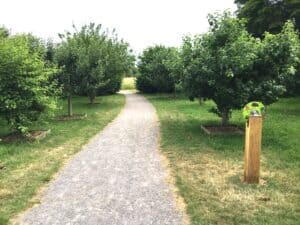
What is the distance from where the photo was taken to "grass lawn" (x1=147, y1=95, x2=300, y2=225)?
541 cm

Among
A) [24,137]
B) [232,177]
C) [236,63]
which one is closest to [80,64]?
[24,137]

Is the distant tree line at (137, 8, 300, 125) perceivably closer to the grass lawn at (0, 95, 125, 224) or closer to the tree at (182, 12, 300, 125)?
the tree at (182, 12, 300, 125)

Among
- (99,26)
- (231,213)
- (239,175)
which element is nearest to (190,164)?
(239,175)

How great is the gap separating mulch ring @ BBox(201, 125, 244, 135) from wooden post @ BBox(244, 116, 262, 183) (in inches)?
199

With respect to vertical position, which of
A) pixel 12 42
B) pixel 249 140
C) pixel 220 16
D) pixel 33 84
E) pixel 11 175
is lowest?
pixel 11 175

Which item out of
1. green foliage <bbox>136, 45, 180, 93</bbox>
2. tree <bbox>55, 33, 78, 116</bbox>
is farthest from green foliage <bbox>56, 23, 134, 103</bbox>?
green foliage <bbox>136, 45, 180, 93</bbox>

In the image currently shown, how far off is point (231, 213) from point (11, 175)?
4266 mm

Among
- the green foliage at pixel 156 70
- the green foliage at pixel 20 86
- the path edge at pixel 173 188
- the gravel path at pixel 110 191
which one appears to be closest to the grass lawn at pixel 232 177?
the path edge at pixel 173 188

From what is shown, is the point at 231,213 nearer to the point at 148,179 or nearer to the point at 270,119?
the point at 148,179

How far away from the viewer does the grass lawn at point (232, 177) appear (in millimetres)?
5406

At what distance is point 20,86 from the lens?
11.1m

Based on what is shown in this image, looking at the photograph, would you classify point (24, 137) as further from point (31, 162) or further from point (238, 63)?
point (238, 63)

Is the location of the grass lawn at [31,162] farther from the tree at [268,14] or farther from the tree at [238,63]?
the tree at [268,14]

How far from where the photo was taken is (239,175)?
733 centimetres
